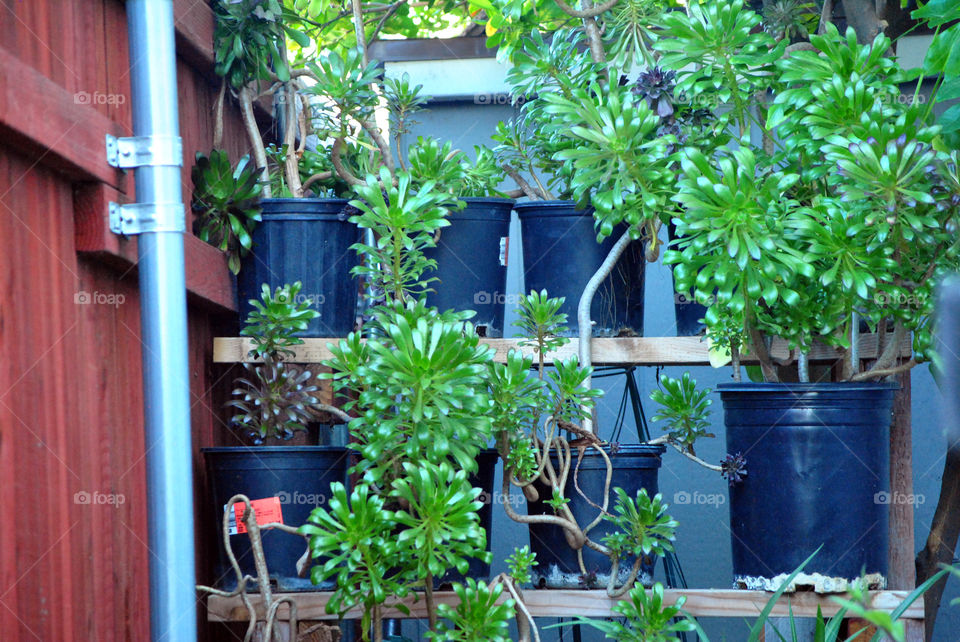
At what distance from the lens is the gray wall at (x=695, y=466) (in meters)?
3.91

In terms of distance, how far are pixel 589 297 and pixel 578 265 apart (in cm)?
13

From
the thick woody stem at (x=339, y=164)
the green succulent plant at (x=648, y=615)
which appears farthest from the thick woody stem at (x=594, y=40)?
the green succulent plant at (x=648, y=615)

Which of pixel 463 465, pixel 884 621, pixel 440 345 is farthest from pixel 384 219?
pixel 884 621

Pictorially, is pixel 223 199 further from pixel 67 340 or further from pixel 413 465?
pixel 413 465

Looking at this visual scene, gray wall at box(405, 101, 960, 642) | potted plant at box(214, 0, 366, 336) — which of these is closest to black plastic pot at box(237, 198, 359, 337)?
potted plant at box(214, 0, 366, 336)

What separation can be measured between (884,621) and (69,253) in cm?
164

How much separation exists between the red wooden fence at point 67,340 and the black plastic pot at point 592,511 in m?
1.00

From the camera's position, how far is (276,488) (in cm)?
239

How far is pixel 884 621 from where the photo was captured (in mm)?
675

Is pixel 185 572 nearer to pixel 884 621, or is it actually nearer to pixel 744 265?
pixel 744 265

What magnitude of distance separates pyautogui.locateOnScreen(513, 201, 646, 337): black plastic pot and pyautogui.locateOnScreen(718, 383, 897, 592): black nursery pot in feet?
1.61

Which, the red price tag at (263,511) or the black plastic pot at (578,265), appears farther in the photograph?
the black plastic pot at (578,265)

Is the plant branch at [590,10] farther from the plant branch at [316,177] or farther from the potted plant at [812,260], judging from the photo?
the plant branch at [316,177]

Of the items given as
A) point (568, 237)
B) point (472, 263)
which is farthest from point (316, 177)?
point (568, 237)
